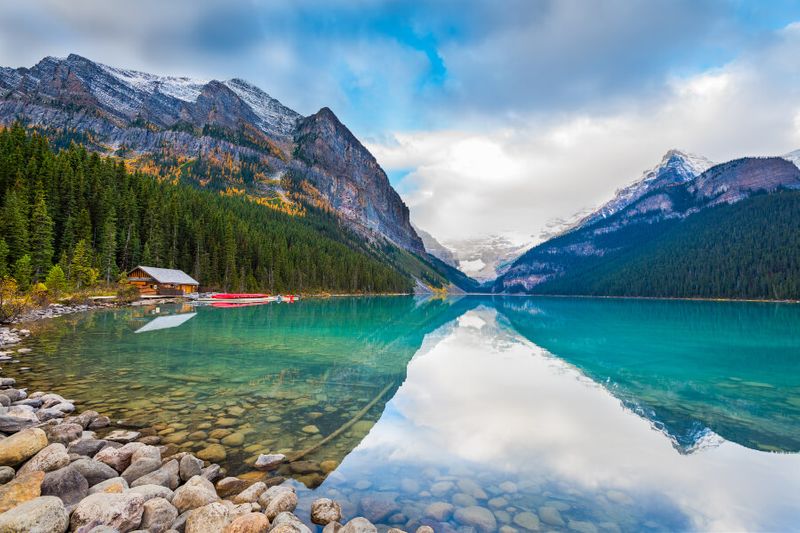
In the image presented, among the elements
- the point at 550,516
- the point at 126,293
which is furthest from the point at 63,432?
the point at 126,293

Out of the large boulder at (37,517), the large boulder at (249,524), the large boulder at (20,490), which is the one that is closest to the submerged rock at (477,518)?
the large boulder at (249,524)

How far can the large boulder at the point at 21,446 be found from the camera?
6965 millimetres

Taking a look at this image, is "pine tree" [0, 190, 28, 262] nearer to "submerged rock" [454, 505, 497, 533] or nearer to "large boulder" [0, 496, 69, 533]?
"large boulder" [0, 496, 69, 533]

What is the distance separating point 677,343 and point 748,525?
101ft

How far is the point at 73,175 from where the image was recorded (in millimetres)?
61031

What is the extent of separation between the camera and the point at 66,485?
6.31 meters

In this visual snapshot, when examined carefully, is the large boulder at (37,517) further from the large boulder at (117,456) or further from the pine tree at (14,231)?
the pine tree at (14,231)

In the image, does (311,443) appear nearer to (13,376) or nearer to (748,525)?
(748,525)

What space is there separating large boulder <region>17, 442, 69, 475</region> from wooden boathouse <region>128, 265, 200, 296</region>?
63.8 metres

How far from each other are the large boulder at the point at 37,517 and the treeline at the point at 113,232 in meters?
44.3

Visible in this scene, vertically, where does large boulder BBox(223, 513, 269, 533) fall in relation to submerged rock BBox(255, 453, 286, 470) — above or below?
above

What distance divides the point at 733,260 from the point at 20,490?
615ft

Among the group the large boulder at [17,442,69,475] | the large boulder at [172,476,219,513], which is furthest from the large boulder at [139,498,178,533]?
the large boulder at [17,442,69,475]

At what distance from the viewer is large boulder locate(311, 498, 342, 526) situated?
6.48 meters
